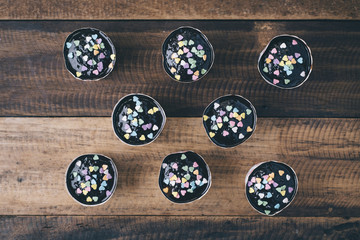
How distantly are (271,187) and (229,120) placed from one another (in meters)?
0.42

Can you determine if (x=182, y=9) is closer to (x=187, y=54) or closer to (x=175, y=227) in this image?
(x=187, y=54)

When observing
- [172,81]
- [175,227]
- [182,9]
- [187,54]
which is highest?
[182,9]

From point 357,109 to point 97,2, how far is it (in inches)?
62.5

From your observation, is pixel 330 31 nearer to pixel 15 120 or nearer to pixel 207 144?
pixel 207 144

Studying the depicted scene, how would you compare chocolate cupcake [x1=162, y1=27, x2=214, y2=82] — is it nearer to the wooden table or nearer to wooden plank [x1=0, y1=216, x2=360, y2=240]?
the wooden table

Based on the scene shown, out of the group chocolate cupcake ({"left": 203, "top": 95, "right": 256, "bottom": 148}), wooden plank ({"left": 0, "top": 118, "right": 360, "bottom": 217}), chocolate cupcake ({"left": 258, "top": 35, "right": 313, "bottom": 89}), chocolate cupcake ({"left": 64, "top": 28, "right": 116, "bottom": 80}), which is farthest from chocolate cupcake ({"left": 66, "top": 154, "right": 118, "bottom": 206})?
chocolate cupcake ({"left": 258, "top": 35, "right": 313, "bottom": 89})

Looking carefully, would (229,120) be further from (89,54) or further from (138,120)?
(89,54)

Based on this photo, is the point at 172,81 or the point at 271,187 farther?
the point at 172,81

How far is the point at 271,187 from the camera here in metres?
1.43

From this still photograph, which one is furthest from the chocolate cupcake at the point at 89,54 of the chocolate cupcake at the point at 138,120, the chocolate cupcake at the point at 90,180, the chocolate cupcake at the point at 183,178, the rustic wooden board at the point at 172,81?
the chocolate cupcake at the point at 183,178

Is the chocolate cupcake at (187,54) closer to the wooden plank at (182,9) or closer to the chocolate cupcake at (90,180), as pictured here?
the wooden plank at (182,9)

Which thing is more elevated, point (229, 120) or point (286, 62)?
point (286, 62)

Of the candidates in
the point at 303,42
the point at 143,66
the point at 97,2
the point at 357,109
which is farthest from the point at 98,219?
the point at 357,109

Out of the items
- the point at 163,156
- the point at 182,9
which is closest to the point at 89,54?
the point at 182,9
